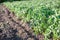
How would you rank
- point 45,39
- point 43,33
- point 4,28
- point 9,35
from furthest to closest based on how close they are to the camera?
point 4,28, point 9,35, point 43,33, point 45,39

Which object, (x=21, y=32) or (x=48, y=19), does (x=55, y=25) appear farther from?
(x=21, y=32)

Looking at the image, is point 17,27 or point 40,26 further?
point 17,27

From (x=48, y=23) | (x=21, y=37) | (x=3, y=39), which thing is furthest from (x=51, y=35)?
(x=3, y=39)

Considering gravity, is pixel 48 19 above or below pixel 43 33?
above

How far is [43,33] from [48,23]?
0.56 metres

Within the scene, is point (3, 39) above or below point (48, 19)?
below

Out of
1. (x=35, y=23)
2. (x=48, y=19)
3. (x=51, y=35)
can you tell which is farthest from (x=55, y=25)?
(x=35, y=23)

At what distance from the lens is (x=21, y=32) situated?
33.1 feet

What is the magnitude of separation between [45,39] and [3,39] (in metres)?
2.14

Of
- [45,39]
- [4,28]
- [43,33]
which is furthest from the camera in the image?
[4,28]

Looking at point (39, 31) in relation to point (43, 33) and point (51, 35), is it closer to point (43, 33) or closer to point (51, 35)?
point (43, 33)

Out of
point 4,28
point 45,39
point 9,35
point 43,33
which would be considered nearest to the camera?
point 45,39

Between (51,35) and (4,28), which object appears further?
(4,28)

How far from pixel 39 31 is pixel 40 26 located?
27cm
